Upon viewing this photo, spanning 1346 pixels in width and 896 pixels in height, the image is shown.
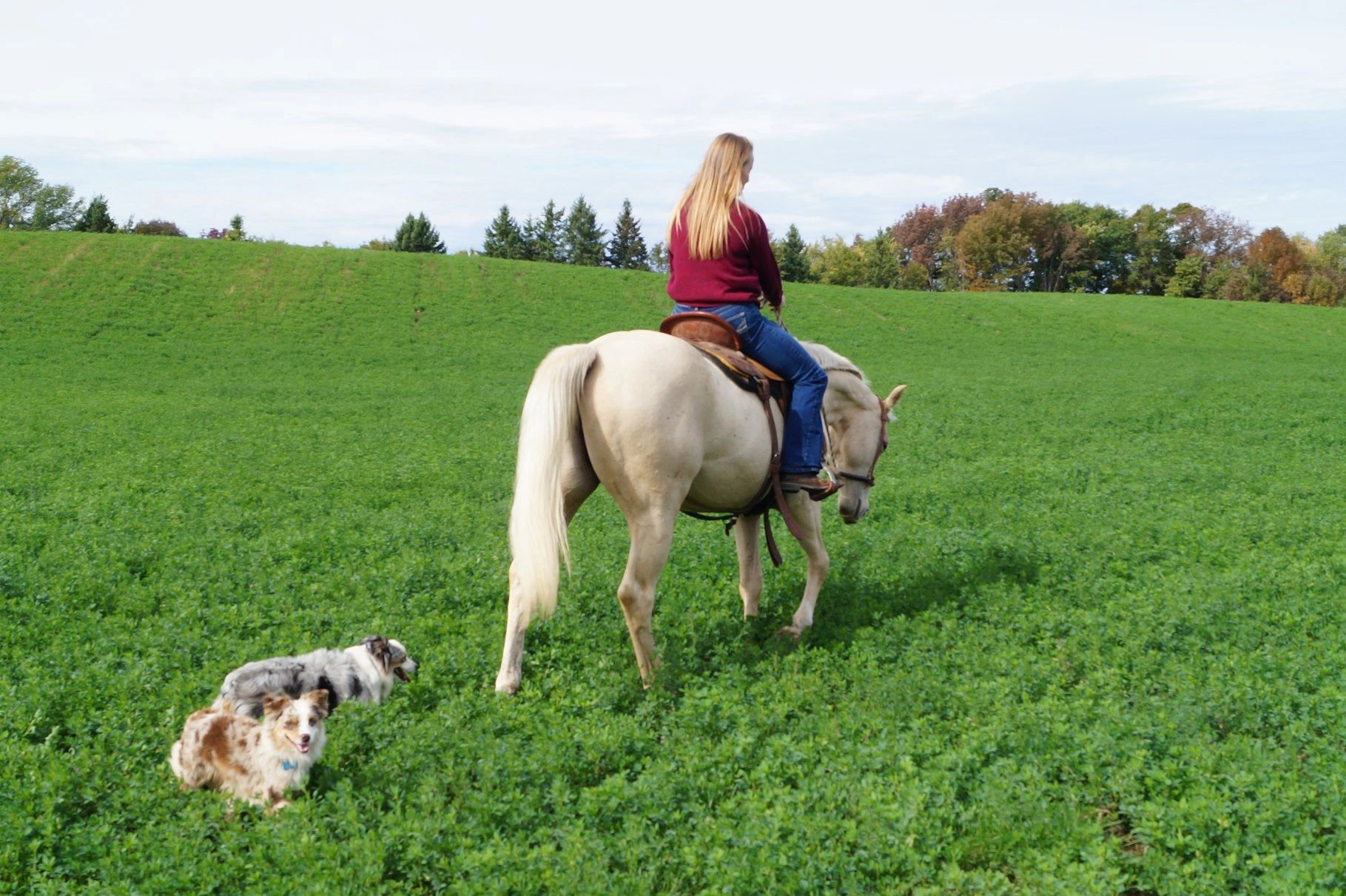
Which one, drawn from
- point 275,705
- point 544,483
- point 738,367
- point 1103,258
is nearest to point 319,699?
point 275,705

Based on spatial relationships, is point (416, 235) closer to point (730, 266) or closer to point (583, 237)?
point (583, 237)

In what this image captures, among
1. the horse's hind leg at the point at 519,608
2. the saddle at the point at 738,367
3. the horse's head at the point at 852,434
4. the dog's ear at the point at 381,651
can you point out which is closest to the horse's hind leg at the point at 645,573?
the horse's hind leg at the point at 519,608

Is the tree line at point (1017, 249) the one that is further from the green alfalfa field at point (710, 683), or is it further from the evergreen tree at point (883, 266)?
the green alfalfa field at point (710, 683)

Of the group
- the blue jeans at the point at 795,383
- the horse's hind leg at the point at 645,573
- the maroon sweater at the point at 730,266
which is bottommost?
the horse's hind leg at the point at 645,573

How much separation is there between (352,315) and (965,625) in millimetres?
47488

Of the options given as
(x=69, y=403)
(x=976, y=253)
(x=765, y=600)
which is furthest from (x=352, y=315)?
(x=976, y=253)

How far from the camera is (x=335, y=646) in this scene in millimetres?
Result: 7641

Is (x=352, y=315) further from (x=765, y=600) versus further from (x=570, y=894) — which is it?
(x=570, y=894)

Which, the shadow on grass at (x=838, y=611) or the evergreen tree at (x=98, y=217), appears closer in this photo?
the shadow on grass at (x=838, y=611)

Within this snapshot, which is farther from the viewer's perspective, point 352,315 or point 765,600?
point 352,315

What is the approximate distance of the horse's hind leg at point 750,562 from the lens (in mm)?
8445

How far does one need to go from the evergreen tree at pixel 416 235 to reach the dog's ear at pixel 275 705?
3532 inches

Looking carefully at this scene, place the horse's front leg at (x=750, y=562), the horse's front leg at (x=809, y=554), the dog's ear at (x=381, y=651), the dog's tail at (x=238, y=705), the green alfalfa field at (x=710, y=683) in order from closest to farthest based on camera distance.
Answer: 1. the green alfalfa field at (x=710, y=683)
2. the dog's tail at (x=238, y=705)
3. the dog's ear at (x=381, y=651)
4. the horse's front leg at (x=809, y=554)
5. the horse's front leg at (x=750, y=562)

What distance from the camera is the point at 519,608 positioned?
686 centimetres
